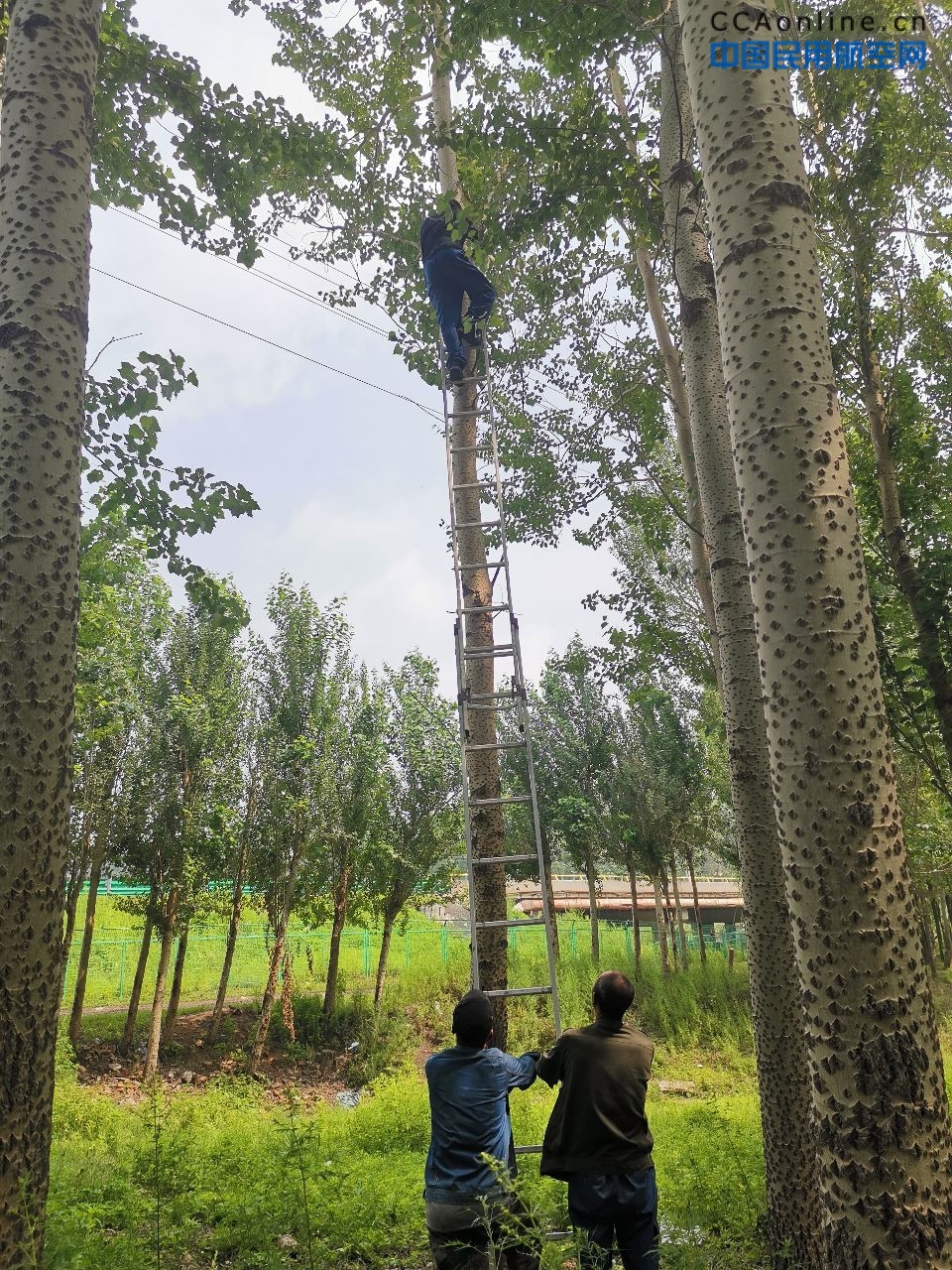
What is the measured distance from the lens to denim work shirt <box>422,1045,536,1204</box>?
328 centimetres

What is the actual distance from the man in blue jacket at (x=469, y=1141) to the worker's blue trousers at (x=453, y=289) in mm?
6032

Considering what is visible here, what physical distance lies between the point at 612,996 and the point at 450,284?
20.7ft

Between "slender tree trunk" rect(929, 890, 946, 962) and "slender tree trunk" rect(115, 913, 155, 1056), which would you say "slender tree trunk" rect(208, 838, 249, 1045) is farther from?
"slender tree trunk" rect(929, 890, 946, 962)

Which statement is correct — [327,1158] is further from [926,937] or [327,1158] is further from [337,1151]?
[926,937]

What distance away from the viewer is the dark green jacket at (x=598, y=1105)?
11.2 feet

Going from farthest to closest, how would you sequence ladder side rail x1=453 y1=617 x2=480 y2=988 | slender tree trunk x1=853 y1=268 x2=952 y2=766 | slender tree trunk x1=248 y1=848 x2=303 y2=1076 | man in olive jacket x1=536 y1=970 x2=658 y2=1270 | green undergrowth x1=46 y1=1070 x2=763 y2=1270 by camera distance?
slender tree trunk x1=248 y1=848 x2=303 y2=1076 < slender tree trunk x1=853 y1=268 x2=952 y2=766 < ladder side rail x1=453 y1=617 x2=480 y2=988 < green undergrowth x1=46 y1=1070 x2=763 y2=1270 < man in olive jacket x1=536 y1=970 x2=658 y2=1270

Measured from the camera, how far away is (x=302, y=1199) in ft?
16.6

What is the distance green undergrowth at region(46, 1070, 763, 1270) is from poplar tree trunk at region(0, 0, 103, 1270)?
125 cm

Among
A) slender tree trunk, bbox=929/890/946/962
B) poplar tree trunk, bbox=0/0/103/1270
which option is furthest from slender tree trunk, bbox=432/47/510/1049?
slender tree trunk, bbox=929/890/946/962

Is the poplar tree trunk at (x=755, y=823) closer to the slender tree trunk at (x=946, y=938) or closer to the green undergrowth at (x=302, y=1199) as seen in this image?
the green undergrowth at (x=302, y=1199)

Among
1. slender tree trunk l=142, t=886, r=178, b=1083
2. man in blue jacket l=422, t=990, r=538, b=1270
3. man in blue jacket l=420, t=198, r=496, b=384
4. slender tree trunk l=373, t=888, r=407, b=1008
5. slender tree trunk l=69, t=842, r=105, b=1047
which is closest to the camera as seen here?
man in blue jacket l=422, t=990, r=538, b=1270

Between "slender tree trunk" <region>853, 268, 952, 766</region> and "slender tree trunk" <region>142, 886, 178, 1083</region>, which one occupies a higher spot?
"slender tree trunk" <region>853, 268, 952, 766</region>

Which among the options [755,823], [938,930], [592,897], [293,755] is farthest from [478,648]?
[938,930]

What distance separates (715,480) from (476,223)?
3.14 metres
